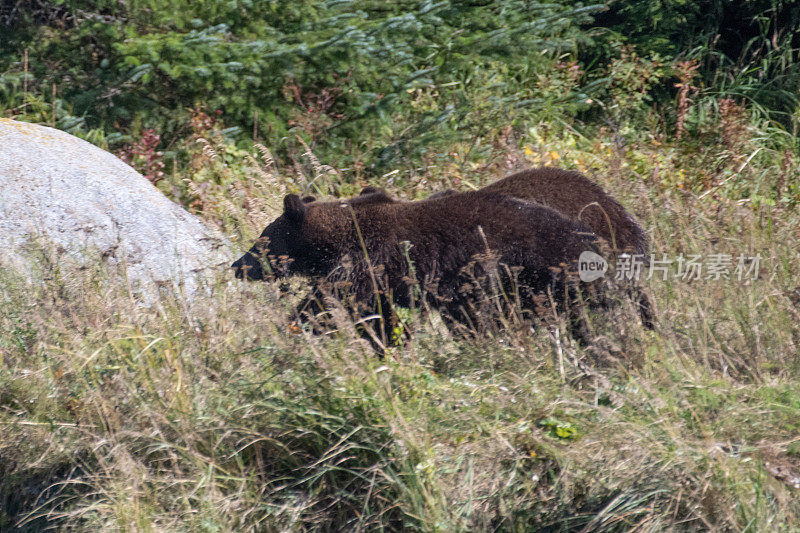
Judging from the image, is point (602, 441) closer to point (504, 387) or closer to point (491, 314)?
point (504, 387)

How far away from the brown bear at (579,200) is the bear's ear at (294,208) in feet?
3.34

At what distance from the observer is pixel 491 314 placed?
424 centimetres

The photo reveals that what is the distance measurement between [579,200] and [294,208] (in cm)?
189

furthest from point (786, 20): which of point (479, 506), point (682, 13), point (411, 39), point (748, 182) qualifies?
point (479, 506)

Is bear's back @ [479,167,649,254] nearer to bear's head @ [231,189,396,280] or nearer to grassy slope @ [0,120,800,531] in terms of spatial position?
grassy slope @ [0,120,800,531]

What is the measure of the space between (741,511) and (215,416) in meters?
2.22

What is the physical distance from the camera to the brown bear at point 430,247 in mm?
4332

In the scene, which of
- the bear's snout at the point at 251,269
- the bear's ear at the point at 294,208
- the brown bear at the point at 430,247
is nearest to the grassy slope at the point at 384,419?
the brown bear at the point at 430,247

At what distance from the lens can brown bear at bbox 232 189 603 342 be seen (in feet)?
14.2

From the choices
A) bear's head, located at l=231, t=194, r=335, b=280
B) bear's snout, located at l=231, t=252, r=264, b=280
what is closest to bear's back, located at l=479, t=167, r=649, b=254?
bear's head, located at l=231, t=194, r=335, b=280

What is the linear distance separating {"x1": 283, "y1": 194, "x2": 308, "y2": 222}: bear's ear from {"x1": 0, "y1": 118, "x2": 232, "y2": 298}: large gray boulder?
19.7 inches

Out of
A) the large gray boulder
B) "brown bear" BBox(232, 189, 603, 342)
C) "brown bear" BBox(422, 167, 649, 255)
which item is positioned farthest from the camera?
the large gray boulder

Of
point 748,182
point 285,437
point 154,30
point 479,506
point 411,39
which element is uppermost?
point 154,30

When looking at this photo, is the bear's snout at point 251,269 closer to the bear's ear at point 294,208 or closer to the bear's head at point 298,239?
the bear's head at point 298,239
